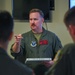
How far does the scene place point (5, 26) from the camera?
174cm

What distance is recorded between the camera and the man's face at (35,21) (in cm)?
380

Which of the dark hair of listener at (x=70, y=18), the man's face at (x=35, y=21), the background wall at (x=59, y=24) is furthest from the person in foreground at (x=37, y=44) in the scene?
the dark hair of listener at (x=70, y=18)

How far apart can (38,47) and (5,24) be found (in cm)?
199

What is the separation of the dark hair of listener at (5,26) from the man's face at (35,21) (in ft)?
6.58

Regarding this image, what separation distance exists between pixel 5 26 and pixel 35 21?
83.5 inches

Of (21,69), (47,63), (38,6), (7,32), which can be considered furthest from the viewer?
(38,6)

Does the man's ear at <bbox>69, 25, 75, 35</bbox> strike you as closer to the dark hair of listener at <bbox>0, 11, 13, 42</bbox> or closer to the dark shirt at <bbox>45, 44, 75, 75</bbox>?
the dark shirt at <bbox>45, 44, 75, 75</bbox>

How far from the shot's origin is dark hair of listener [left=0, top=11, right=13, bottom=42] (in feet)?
5.62

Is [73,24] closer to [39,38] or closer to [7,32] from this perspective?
[7,32]

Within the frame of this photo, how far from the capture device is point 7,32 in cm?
174

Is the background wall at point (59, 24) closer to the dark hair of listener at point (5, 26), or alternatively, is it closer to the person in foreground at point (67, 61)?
the person in foreground at point (67, 61)

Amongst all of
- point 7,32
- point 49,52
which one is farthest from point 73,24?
point 49,52

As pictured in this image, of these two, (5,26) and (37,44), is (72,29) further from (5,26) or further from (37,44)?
(37,44)

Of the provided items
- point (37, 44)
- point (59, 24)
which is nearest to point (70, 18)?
point (37, 44)
